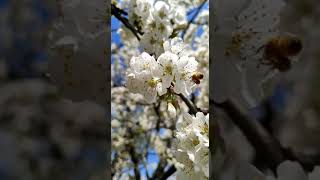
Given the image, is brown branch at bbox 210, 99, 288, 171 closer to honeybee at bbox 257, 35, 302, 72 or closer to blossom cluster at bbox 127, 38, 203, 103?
honeybee at bbox 257, 35, 302, 72

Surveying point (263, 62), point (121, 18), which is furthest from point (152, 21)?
point (263, 62)

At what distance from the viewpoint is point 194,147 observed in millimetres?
1231

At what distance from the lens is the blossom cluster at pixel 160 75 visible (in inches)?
51.7

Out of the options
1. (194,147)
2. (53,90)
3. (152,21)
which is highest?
(152,21)

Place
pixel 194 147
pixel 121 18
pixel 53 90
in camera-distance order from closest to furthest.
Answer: pixel 53 90, pixel 194 147, pixel 121 18

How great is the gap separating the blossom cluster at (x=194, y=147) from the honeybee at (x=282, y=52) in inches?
23.7

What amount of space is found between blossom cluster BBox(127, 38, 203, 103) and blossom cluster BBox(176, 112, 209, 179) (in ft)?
0.28

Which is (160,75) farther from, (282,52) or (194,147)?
(282,52)

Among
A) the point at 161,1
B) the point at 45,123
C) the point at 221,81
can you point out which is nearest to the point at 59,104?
the point at 45,123

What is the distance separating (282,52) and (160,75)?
0.73 metres

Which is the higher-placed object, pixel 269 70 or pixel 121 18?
pixel 121 18

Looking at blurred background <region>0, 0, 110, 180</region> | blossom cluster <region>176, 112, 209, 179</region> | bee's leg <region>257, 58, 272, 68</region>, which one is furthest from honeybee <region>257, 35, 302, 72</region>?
blossom cluster <region>176, 112, 209, 179</region>

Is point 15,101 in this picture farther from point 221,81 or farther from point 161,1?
point 161,1

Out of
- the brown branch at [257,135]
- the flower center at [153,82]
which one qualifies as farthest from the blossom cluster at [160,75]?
the brown branch at [257,135]
